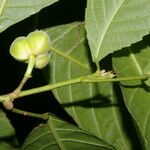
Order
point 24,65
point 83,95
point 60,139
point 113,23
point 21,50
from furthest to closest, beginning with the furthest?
point 24,65 → point 83,95 → point 60,139 → point 113,23 → point 21,50

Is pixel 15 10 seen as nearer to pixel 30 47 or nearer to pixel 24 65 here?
pixel 30 47

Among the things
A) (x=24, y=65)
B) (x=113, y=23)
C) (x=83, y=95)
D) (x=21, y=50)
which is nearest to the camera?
(x=21, y=50)

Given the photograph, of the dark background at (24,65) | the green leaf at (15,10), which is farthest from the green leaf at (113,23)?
the dark background at (24,65)

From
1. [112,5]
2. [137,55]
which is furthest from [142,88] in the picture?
[112,5]

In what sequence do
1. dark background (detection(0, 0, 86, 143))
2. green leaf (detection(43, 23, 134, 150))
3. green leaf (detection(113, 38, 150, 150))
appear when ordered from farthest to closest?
dark background (detection(0, 0, 86, 143)) → green leaf (detection(43, 23, 134, 150)) → green leaf (detection(113, 38, 150, 150))

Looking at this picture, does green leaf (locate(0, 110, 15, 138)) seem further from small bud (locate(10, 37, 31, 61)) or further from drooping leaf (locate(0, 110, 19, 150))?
small bud (locate(10, 37, 31, 61))

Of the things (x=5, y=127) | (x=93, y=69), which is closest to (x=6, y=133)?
(x=5, y=127)

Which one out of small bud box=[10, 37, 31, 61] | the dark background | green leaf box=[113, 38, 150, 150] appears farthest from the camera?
the dark background

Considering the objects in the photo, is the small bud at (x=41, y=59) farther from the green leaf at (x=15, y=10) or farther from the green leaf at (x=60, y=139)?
the green leaf at (x=60, y=139)

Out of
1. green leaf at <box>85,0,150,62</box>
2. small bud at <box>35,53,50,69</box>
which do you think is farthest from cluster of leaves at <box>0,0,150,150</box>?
small bud at <box>35,53,50,69</box>
